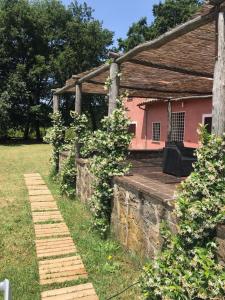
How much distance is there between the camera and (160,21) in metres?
35.0

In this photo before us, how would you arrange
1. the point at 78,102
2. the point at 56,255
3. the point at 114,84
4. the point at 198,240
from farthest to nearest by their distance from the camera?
the point at 78,102
the point at 114,84
the point at 56,255
the point at 198,240

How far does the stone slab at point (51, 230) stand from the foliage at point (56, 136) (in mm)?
5212

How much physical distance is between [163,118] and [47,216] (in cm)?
1166

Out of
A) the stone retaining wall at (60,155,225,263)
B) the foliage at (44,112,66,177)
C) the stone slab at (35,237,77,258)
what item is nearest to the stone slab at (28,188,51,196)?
the foliage at (44,112,66,177)

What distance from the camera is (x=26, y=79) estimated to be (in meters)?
31.0

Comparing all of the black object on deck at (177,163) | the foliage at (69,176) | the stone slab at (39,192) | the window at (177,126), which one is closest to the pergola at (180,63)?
the foliage at (69,176)

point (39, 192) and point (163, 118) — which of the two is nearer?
point (39, 192)

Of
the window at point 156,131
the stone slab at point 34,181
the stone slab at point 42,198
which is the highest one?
the window at point 156,131

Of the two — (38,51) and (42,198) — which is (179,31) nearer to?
(42,198)

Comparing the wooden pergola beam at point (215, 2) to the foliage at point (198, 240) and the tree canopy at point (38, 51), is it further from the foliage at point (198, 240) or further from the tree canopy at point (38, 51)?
the tree canopy at point (38, 51)

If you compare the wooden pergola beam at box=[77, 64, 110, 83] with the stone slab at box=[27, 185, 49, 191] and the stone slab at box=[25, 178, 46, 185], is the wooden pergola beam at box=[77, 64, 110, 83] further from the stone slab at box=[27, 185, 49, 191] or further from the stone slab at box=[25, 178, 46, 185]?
the stone slab at box=[25, 178, 46, 185]

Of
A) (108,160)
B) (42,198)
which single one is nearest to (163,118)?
(42,198)

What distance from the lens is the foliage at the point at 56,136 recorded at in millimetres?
11758

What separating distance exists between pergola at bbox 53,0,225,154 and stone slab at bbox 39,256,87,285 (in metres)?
2.88
